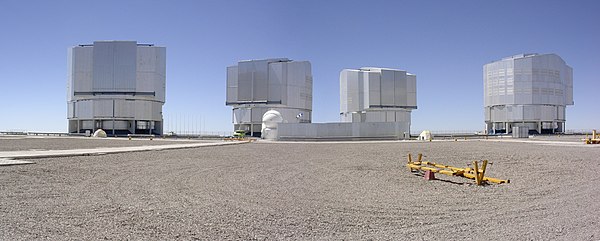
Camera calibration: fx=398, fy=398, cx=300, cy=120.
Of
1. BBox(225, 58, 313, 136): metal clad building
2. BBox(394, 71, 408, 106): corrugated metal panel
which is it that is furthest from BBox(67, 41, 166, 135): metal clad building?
BBox(394, 71, 408, 106): corrugated metal panel

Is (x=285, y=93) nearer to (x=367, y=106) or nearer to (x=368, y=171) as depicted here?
(x=367, y=106)

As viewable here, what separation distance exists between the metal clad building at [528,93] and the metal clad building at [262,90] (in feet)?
119

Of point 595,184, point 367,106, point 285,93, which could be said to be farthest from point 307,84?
point 595,184

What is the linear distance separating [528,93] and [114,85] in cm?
7119

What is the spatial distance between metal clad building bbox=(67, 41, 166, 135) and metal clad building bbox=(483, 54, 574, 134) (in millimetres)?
61434

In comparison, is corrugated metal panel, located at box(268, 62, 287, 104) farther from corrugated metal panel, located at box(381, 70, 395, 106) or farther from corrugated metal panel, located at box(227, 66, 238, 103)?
corrugated metal panel, located at box(381, 70, 395, 106)

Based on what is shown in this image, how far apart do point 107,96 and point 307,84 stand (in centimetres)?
3450

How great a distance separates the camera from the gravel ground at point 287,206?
545 cm

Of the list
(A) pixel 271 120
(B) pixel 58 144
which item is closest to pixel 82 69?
(A) pixel 271 120

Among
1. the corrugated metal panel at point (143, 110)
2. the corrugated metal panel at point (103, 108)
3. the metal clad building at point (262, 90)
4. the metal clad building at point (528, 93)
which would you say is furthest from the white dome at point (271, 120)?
the metal clad building at point (528, 93)

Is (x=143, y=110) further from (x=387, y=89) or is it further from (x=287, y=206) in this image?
(x=287, y=206)

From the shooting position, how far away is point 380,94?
242ft

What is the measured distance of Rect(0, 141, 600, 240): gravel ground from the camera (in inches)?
215

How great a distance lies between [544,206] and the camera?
284 inches
